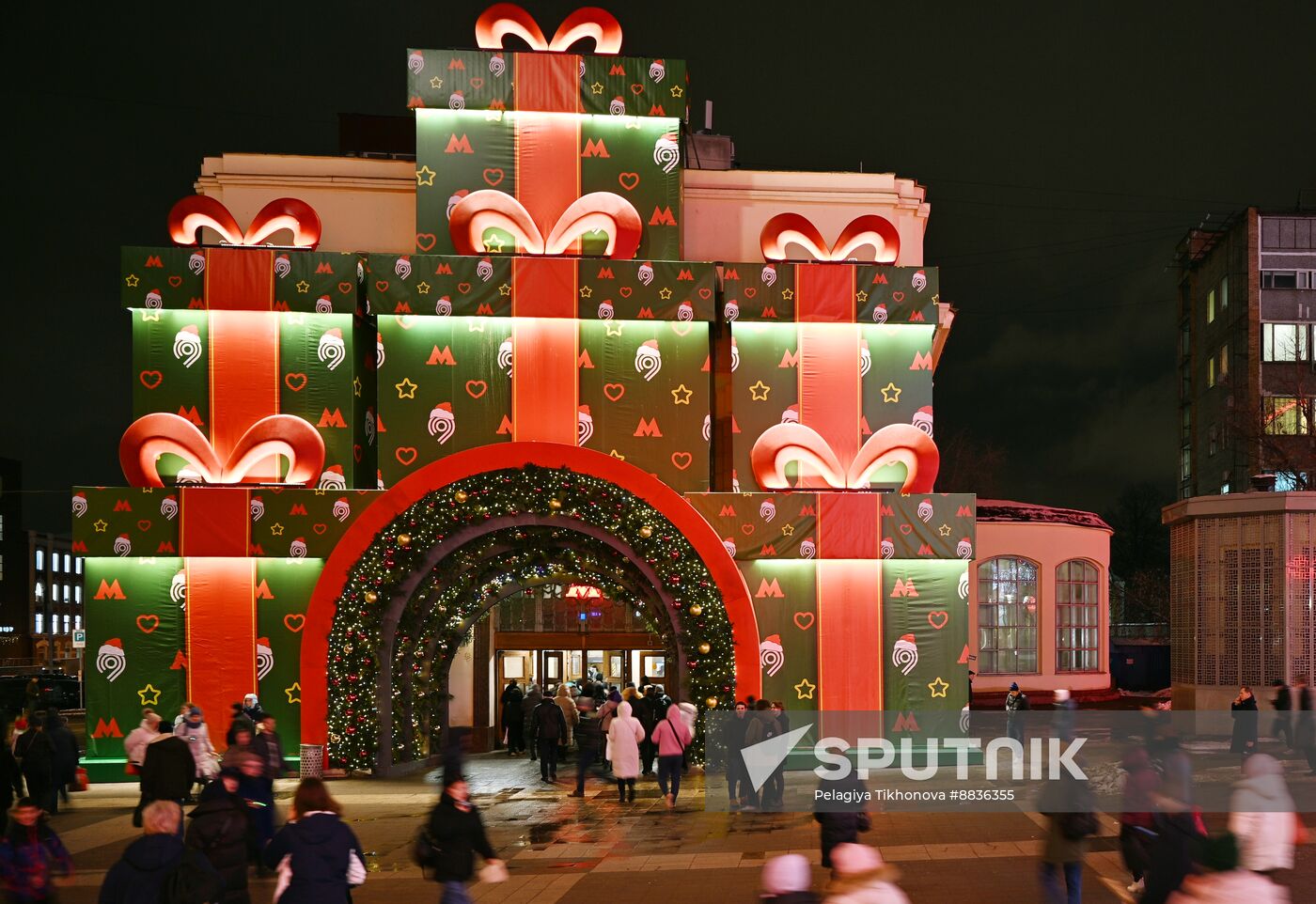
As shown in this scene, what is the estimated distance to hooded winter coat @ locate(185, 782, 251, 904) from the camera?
27.0ft

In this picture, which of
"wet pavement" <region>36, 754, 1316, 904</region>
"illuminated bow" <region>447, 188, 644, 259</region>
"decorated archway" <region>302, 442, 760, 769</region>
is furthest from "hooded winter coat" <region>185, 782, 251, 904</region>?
"illuminated bow" <region>447, 188, 644, 259</region>

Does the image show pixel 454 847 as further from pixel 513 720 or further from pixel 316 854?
pixel 513 720

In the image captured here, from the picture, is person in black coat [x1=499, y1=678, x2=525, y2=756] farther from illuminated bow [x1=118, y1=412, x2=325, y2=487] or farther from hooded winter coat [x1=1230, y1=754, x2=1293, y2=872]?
hooded winter coat [x1=1230, y1=754, x2=1293, y2=872]

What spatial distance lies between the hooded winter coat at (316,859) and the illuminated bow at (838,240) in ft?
49.8

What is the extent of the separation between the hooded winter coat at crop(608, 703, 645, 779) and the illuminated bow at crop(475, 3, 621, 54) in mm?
11630

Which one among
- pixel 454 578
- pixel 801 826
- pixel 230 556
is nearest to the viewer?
pixel 801 826

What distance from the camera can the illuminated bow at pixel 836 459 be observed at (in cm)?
2005

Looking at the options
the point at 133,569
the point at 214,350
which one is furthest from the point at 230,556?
the point at 214,350

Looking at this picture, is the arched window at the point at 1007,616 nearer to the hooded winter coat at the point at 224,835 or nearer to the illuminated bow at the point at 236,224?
the illuminated bow at the point at 236,224

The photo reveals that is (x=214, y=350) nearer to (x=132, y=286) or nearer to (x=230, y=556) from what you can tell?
(x=132, y=286)

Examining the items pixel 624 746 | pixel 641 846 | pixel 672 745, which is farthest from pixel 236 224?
pixel 641 846

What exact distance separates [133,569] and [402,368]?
538 cm

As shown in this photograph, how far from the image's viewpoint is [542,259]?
20.2 m

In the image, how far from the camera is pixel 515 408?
66.6 feet
